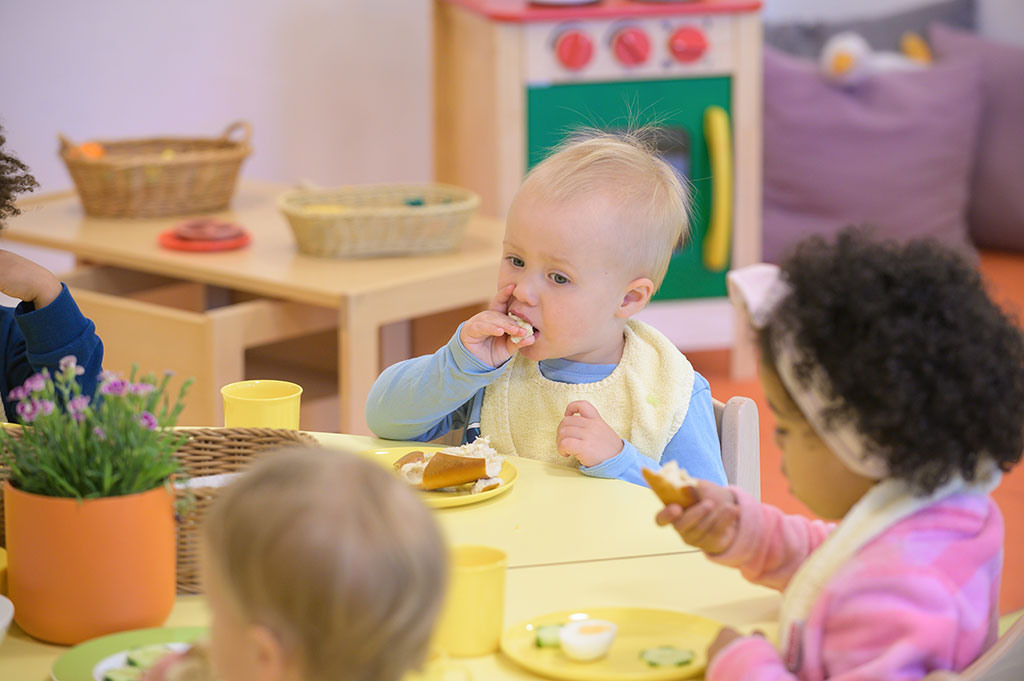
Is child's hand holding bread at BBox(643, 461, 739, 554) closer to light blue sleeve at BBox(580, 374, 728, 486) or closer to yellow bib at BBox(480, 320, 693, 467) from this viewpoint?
light blue sleeve at BBox(580, 374, 728, 486)

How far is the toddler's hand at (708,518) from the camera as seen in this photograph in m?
1.00

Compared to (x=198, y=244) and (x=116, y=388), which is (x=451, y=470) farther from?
(x=198, y=244)

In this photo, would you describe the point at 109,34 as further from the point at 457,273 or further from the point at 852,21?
the point at 852,21

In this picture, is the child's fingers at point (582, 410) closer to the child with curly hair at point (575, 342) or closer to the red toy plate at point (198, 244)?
the child with curly hair at point (575, 342)

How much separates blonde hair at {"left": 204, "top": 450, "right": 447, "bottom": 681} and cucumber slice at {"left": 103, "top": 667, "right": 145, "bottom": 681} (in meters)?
0.23

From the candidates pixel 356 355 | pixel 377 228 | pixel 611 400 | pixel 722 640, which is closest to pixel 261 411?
pixel 611 400

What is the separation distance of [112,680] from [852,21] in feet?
13.0

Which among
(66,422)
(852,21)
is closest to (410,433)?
(66,422)

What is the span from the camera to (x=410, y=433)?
60.1 inches

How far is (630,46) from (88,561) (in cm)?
254

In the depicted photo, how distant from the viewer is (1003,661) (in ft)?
2.73

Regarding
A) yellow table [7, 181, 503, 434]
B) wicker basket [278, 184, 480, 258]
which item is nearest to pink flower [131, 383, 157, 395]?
yellow table [7, 181, 503, 434]

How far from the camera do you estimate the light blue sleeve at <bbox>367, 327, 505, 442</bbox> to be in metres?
1.48

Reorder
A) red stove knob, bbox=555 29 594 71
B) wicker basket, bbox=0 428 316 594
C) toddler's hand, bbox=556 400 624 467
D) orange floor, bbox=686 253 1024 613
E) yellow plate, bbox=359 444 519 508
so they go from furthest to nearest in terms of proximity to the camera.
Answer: red stove knob, bbox=555 29 594 71
orange floor, bbox=686 253 1024 613
toddler's hand, bbox=556 400 624 467
yellow plate, bbox=359 444 519 508
wicker basket, bbox=0 428 316 594
